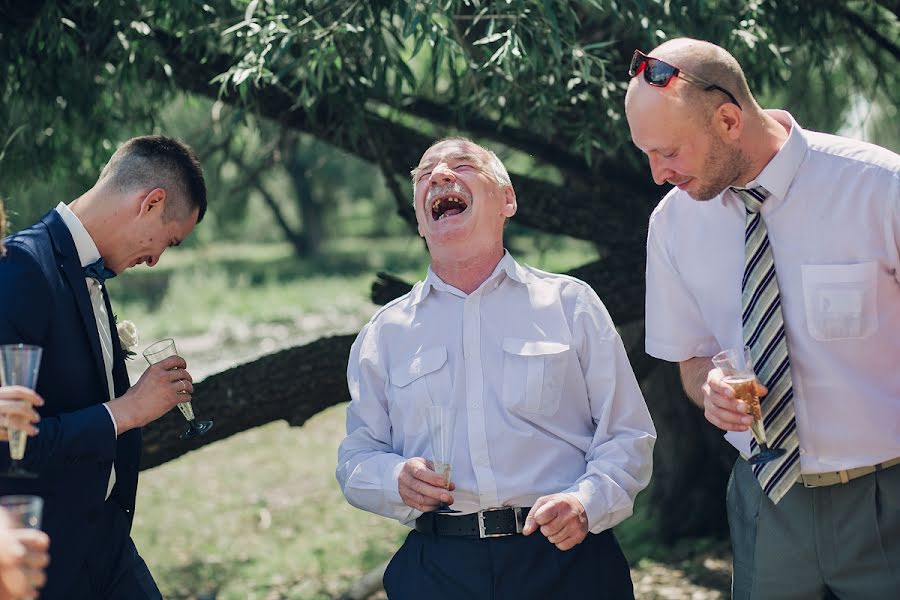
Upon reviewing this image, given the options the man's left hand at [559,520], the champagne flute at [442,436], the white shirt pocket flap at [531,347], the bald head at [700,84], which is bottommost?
the man's left hand at [559,520]

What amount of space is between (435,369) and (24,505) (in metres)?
1.75

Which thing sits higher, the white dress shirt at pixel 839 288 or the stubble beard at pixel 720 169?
the stubble beard at pixel 720 169

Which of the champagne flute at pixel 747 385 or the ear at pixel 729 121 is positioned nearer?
the champagne flute at pixel 747 385

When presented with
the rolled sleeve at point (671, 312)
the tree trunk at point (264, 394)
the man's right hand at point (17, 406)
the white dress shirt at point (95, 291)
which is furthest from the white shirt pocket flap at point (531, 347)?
the tree trunk at point (264, 394)

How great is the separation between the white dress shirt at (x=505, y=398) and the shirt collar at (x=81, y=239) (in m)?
1.04

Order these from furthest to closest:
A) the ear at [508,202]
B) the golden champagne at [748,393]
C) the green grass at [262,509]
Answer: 1. the green grass at [262,509]
2. the ear at [508,202]
3. the golden champagne at [748,393]

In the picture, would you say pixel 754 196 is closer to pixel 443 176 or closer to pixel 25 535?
pixel 443 176

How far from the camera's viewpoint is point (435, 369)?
165 inches

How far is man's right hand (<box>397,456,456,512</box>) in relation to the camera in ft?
12.5

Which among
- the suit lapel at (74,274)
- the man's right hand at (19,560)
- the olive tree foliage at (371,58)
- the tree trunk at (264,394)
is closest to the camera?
the man's right hand at (19,560)

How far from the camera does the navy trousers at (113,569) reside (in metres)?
4.01

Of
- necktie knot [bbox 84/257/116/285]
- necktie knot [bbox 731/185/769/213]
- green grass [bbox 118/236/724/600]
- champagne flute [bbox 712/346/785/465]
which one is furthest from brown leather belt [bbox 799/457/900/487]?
green grass [bbox 118/236/724/600]

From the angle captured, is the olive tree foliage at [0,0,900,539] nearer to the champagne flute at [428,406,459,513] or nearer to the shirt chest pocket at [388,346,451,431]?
the shirt chest pocket at [388,346,451,431]

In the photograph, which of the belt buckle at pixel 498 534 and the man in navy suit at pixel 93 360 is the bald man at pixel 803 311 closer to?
the belt buckle at pixel 498 534
